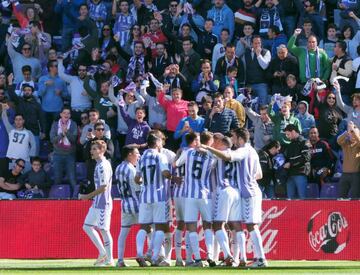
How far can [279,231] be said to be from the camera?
77.1ft

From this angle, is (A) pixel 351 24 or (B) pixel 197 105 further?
(A) pixel 351 24

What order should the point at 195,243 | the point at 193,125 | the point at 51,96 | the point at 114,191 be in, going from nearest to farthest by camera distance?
the point at 195,243
the point at 193,125
the point at 114,191
the point at 51,96

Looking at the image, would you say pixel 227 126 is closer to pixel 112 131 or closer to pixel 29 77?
pixel 112 131

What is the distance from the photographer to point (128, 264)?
22.0m

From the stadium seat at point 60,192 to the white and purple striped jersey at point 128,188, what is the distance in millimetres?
5514

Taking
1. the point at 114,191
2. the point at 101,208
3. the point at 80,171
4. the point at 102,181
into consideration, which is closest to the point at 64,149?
the point at 80,171

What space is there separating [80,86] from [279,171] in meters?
5.50

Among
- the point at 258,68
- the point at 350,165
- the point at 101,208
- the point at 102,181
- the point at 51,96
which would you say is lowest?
the point at 101,208

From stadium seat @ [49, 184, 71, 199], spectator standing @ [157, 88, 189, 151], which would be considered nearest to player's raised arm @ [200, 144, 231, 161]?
spectator standing @ [157, 88, 189, 151]

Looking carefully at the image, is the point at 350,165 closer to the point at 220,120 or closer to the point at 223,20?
the point at 220,120

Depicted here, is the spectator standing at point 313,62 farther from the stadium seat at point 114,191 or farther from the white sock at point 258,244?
the white sock at point 258,244

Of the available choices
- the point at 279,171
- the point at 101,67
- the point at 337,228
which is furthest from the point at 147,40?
the point at 337,228

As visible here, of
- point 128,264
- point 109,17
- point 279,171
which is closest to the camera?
point 128,264

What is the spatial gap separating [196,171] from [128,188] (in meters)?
1.43
